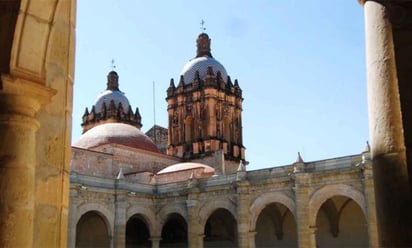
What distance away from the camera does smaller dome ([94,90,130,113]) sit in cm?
4238

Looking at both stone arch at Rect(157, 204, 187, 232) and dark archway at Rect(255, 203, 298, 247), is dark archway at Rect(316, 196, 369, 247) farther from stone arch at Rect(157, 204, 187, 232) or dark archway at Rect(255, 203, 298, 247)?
stone arch at Rect(157, 204, 187, 232)

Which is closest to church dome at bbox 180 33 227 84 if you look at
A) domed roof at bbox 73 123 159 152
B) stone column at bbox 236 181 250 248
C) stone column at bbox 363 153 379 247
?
domed roof at bbox 73 123 159 152

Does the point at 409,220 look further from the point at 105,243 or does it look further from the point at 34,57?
the point at 105,243

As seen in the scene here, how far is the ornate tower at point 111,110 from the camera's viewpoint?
1635 inches

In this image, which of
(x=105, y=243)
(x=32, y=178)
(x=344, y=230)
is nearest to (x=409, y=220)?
(x=32, y=178)

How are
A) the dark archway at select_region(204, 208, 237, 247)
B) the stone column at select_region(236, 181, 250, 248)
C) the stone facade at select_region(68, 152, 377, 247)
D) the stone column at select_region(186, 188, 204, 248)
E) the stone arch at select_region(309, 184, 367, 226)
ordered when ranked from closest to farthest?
the stone arch at select_region(309, 184, 367, 226)
the stone facade at select_region(68, 152, 377, 247)
the stone column at select_region(236, 181, 250, 248)
the stone column at select_region(186, 188, 204, 248)
the dark archway at select_region(204, 208, 237, 247)

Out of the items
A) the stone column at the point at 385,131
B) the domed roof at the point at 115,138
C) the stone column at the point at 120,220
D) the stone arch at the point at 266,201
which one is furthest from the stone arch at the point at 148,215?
the stone column at the point at 385,131

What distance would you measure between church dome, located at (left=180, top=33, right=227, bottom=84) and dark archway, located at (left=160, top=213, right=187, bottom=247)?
35.8ft

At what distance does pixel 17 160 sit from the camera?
3.72 meters

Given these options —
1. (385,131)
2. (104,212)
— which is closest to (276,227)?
(104,212)

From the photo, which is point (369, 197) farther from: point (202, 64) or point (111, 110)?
point (111, 110)

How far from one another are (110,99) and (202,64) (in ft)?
32.3

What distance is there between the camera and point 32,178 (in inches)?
149

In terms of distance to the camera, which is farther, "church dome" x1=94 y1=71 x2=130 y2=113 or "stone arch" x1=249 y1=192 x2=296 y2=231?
"church dome" x1=94 y1=71 x2=130 y2=113
